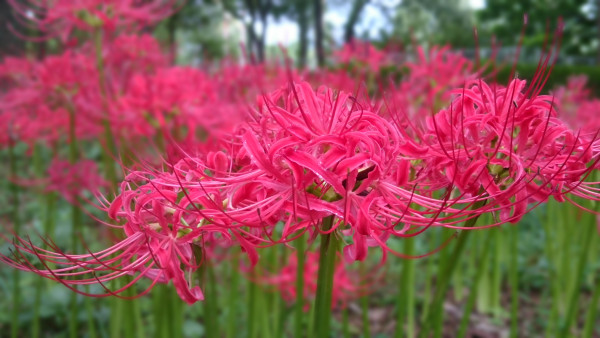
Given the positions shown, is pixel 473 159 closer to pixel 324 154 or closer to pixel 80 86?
pixel 324 154

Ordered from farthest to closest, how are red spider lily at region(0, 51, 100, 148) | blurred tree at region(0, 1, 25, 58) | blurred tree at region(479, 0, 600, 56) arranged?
blurred tree at region(479, 0, 600, 56) < blurred tree at region(0, 1, 25, 58) < red spider lily at region(0, 51, 100, 148)

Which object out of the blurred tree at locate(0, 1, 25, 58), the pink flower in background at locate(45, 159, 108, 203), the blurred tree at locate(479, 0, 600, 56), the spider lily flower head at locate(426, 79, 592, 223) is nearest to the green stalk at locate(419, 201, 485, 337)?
the spider lily flower head at locate(426, 79, 592, 223)

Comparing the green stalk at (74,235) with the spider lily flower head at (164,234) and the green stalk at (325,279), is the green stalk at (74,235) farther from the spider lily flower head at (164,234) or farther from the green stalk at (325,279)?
the green stalk at (325,279)

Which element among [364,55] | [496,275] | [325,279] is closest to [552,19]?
[364,55]

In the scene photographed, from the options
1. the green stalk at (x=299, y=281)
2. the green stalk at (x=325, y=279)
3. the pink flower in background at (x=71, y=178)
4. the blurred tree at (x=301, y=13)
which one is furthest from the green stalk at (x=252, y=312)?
the blurred tree at (x=301, y=13)

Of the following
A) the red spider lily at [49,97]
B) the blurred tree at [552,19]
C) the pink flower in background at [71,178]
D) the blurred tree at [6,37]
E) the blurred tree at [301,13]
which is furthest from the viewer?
the blurred tree at [552,19]

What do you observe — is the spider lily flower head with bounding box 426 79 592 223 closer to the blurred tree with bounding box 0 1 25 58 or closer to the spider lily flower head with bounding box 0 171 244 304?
the spider lily flower head with bounding box 0 171 244 304

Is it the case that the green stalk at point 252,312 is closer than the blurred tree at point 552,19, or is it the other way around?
the green stalk at point 252,312
